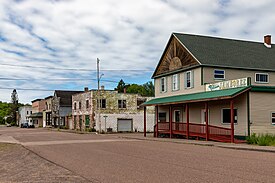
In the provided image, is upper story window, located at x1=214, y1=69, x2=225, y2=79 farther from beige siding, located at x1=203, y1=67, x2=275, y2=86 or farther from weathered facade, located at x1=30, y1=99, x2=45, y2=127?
weathered facade, located at x1=30, y1=99, x2=45, y2=127

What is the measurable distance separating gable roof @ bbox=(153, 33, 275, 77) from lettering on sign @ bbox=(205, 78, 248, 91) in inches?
105

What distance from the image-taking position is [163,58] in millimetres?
39812

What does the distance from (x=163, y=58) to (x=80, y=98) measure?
27183 mm

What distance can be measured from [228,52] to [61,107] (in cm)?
5268

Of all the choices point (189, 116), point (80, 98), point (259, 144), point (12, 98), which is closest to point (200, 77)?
point (189, 116)

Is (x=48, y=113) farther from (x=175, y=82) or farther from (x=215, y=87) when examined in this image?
(x=215, y=87)

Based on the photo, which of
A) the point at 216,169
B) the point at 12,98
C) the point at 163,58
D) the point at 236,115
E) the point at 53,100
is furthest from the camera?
the point at 12,98

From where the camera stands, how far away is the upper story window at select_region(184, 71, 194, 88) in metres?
34.1

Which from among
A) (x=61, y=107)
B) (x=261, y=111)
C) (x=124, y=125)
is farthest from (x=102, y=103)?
(x=261, y=111)

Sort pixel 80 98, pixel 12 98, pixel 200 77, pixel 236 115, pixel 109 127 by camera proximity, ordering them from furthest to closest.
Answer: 1. pixel 12 98
2. pixel 80 98
3. pixel 109 127
4. pixel 200 77
5. pixel 236 115

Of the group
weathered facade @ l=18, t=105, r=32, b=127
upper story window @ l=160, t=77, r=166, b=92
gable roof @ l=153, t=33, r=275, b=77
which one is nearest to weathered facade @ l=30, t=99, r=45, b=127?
weathered facade @ l=18, t=105, r=32, b=127

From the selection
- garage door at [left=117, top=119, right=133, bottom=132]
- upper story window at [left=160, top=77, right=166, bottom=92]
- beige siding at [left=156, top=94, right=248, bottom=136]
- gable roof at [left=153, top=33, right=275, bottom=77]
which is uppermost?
gable roof at [left=153, top=33, right=275, bottom=77]

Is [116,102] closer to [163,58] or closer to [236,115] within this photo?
[163,58]

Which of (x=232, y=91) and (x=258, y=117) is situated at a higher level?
(x=232, y=91)
